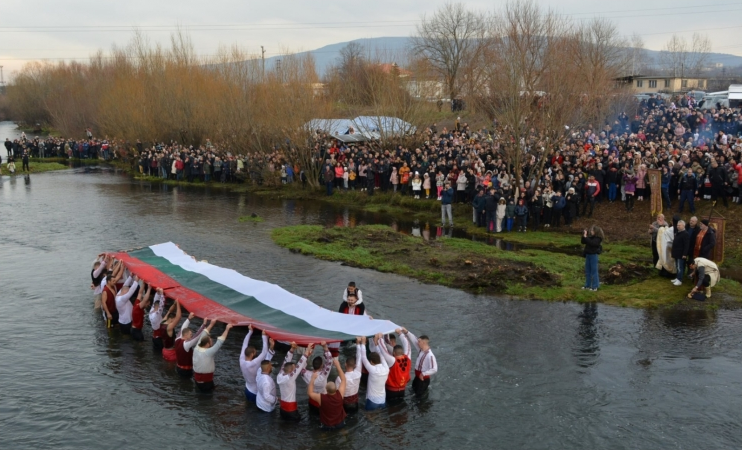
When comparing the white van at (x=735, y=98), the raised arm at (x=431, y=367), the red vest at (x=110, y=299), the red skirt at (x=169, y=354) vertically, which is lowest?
the red skirt at (x=169, y=354)

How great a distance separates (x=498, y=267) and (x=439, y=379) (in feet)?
24.5

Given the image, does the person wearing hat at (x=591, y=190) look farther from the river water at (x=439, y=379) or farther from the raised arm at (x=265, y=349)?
the raised arm at (x=265, y=349)

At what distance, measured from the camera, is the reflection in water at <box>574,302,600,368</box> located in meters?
13.7

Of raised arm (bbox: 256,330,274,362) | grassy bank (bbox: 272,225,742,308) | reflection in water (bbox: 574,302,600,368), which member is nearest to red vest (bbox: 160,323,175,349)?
raised arm (bbox: 256,330,274,362)

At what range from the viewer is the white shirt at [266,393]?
37.2ft

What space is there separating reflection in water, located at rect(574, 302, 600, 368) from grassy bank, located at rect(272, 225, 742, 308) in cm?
84

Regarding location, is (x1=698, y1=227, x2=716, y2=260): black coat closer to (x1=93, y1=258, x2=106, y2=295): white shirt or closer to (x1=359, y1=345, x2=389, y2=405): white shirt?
(x1=359, y1=345, x2=389, y2=405): white shirt

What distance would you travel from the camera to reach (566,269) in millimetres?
20094

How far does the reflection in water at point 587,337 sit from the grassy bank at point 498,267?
842 millimetres

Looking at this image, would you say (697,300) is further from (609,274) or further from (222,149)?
(222,149)

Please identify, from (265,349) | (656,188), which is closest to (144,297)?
(265,349)

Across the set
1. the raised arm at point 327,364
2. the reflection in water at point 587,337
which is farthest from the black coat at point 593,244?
the raised arm at point 327,364

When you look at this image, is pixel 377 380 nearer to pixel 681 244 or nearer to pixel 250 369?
pixel 250 369

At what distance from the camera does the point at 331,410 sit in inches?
427
